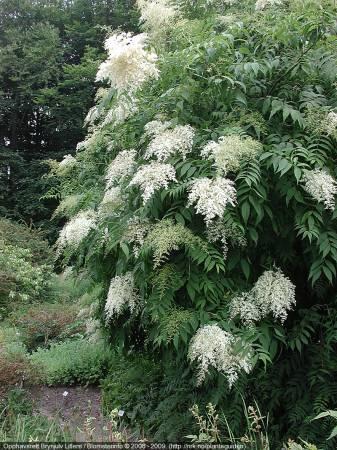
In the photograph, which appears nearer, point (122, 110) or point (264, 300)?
point (264, 300)

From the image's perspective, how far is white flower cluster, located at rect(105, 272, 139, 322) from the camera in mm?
3438

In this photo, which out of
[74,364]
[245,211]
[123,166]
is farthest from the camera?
[74,364]

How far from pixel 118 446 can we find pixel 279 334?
3.96 ft

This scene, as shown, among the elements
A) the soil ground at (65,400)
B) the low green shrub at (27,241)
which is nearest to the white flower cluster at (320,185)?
the soil ground at (65,400)

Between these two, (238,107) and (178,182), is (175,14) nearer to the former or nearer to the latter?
(238,107)

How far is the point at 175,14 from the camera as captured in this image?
4516 millimetres

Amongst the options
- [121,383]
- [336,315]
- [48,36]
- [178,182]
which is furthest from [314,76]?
[48,36]

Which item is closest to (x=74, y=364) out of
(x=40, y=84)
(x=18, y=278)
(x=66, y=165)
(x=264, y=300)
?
(x=66, y=165)

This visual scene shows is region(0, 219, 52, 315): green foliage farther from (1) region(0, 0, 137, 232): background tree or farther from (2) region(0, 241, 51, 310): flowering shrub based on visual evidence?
(1) region(0, 0, 137, 232): background tree

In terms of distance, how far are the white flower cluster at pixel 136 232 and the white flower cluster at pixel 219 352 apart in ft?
2.25

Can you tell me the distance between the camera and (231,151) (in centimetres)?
296

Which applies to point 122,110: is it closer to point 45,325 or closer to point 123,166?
point 123,166

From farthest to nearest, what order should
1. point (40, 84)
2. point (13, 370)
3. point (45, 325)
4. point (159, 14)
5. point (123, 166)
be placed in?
point (40, 84) < point (45, 325) < point (13, 370) < point (159, 14) < point (123, 166)

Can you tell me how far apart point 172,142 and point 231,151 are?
0.44 m
